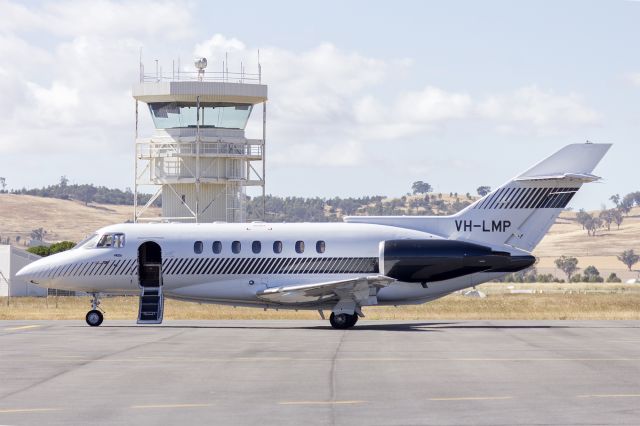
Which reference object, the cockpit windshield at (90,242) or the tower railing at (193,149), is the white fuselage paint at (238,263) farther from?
the tower railing at (193,149)

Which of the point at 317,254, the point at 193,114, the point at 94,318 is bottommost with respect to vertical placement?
the point at 94,318

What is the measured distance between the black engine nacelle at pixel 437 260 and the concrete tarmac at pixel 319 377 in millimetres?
2319

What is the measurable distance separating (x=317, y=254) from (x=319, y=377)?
598 inches

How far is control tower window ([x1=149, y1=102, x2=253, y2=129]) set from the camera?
56.1 metres

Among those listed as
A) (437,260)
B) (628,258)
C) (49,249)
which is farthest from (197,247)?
(628,258)

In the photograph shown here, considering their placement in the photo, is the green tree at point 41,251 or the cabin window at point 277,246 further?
the green tree at point 41,251

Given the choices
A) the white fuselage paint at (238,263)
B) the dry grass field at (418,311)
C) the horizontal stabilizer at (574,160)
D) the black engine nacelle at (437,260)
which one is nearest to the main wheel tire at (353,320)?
the white fuselage paint at (238,263)

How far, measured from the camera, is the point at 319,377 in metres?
19.4

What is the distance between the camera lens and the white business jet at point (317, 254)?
34.0m

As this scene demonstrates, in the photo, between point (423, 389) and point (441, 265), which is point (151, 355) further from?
point (441, 265)

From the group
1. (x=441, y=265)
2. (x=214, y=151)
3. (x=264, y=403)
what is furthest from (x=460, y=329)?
(x=214, y=151)

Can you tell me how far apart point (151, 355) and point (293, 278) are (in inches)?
444

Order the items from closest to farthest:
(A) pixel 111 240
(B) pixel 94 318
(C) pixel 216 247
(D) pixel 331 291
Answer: (D) pixel 331 291
(B) pixel 94 318
(C) pixel 216 247
(A) pixel 111 240

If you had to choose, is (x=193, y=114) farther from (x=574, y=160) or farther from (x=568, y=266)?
(x=568, y=266)
